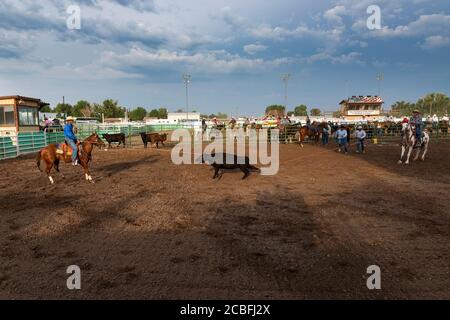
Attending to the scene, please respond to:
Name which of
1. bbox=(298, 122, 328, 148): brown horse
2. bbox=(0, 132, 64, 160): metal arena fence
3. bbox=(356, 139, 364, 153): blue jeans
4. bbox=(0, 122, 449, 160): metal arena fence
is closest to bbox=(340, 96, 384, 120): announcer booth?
bbox=(0, 122, 449, 160): metal arena fence

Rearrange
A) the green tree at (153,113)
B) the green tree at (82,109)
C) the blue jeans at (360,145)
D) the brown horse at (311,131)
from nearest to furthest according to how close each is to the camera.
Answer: the blue jeans at (360,145) < the brown horse at (311,131) < the green tree at (82,109) < the green tree at (153,113)

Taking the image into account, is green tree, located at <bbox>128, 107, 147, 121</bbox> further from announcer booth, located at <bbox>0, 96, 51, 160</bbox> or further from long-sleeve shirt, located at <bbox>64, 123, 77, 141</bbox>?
long-sleeve shirt, located at <bbox>64, 123, 77, 141</bbox>

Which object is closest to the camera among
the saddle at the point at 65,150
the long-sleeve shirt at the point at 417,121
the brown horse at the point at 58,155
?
the brown horse at the point at 58,155

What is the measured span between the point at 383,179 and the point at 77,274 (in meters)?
8.71

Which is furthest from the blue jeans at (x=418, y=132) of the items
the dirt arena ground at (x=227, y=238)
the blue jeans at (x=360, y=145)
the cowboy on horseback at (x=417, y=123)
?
the blue jeans at (x=360, y=145)

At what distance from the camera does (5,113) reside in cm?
1709

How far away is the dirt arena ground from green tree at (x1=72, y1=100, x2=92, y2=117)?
75133 mm

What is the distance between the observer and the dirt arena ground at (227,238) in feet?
11.6

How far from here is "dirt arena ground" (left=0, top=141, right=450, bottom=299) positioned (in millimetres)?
3541

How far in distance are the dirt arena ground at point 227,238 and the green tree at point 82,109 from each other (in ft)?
246

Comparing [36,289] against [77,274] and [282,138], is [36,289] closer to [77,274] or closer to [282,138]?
[77,274]

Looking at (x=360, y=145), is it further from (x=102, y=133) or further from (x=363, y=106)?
(x=363, y=106)

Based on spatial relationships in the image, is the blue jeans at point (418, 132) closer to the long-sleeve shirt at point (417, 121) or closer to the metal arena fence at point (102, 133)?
the long-sleeve shirt at point (417, 121)

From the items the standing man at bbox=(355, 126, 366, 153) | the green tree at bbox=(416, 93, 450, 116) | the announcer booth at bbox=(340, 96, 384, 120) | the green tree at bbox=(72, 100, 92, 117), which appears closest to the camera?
the standing man at bbox=(355, 126, 366, 153)
